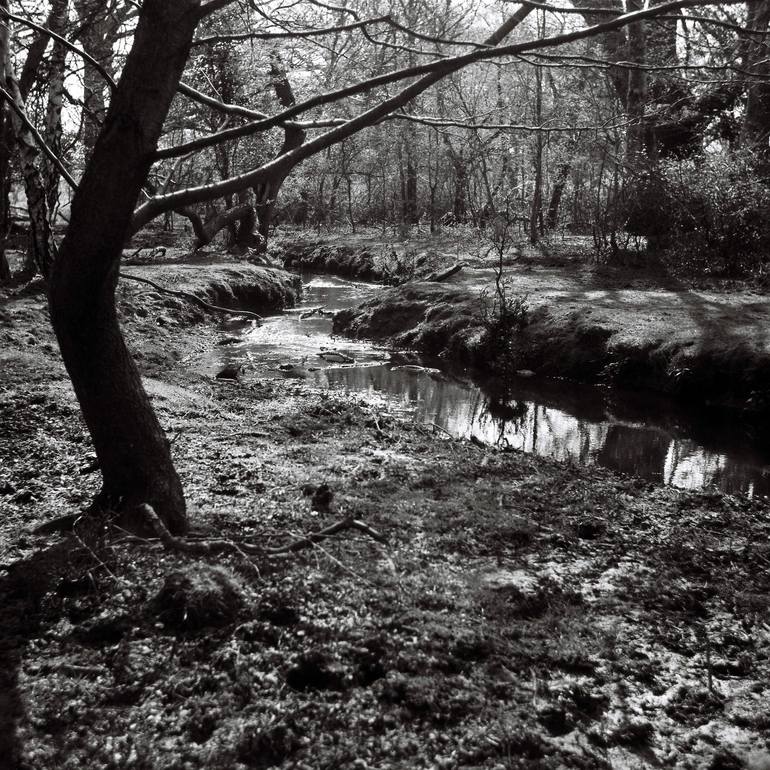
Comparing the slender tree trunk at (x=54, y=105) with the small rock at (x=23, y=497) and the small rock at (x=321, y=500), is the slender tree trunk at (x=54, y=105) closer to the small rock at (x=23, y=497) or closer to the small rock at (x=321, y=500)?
the small rock at (x=23, y=497)

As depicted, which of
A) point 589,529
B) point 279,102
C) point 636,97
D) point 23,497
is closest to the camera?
point 23,497

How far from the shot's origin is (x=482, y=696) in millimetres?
2682

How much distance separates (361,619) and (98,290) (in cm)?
183

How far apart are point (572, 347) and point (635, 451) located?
3.41 m

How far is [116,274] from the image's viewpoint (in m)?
3.39

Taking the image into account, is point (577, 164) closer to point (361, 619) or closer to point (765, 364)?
point (765, 364)

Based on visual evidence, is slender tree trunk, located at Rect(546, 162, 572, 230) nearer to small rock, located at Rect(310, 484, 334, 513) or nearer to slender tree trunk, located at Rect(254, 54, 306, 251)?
slender tree trunk, located at Rect(254, 54, 306, 251)

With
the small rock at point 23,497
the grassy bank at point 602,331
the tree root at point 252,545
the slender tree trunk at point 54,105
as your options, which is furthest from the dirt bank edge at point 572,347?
the small rock at point 23,497

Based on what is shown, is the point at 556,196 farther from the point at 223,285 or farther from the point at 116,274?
the point at 116,274

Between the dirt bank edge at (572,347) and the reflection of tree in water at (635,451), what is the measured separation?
1.40 m

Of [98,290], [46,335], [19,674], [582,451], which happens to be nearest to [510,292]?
[582,451]

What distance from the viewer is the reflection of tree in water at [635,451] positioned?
6930mm

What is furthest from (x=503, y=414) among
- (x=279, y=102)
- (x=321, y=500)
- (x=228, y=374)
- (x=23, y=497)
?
(x=279, y=102)

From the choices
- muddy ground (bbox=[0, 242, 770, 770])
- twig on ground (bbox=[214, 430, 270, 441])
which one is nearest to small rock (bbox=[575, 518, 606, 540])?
muddy ground (bbox=[0, 242, 770, 770])
